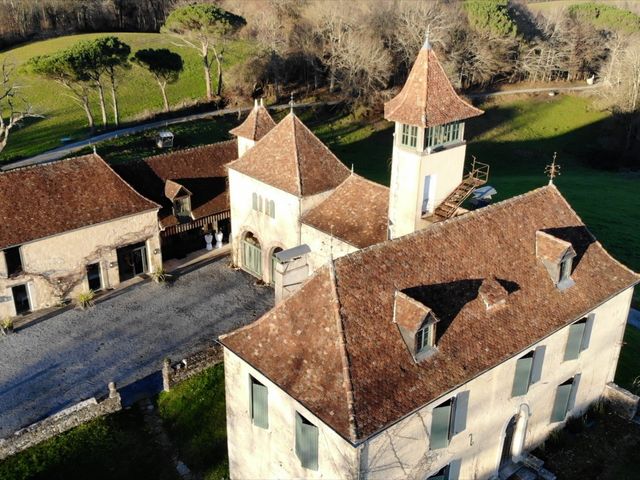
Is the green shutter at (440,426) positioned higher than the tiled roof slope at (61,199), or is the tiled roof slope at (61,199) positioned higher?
the tiled roof slope at (61,199)

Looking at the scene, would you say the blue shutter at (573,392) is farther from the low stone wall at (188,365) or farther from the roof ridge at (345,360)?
the low stone wall at (188,365)

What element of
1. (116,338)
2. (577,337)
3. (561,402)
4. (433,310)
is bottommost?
(116,338)

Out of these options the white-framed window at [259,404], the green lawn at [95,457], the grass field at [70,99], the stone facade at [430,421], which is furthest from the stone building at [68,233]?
the grass field at [70,99]

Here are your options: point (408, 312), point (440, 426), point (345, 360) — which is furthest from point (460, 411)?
point (345, 360)

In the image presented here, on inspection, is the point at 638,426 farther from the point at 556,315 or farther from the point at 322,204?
the point at 322,204

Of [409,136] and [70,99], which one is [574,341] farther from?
[70,99]
